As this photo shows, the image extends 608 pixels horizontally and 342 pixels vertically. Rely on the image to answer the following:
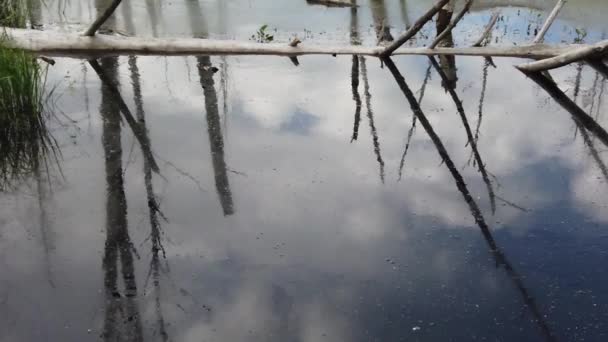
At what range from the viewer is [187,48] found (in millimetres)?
6664

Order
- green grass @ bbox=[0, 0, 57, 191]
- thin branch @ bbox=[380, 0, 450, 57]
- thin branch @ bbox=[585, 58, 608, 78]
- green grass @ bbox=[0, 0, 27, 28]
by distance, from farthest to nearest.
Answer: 1. thin branch @ bbox=[585, 58, 608, 78]
2. thin branch @ bbox=[380, 0, 450, 57]
3. green grass @ bbox=[0, 0, 27, 28]
4. green grass @ bbox=[0, 0, 57, 191]

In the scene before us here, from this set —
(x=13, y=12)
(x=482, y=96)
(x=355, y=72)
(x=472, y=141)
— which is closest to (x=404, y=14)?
(x=355, y=72)

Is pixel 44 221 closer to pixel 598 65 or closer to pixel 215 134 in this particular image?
pixel 215 134

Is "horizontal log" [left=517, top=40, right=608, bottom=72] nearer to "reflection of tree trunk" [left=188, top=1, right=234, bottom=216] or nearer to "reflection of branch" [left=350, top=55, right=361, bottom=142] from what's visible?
"reflection of branch" [left=350, top=55, right=361, bottom=142]

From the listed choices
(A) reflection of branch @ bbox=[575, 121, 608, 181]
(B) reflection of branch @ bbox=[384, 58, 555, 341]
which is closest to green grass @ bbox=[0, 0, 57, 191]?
(B) reflection of branch @ bbox=[384, 58, 555, 341]

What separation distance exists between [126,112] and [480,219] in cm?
270

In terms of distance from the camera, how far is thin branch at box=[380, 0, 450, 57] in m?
6.09

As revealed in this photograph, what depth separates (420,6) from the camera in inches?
387

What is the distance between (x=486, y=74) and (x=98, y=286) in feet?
14.9

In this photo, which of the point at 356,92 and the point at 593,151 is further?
the point at 356,92

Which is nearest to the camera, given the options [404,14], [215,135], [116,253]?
[116,253]

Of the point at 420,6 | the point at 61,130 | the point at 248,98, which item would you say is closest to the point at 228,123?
the point at 248,98

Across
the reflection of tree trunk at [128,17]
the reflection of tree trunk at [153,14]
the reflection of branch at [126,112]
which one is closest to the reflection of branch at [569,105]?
the reflection of branch at [126,112]

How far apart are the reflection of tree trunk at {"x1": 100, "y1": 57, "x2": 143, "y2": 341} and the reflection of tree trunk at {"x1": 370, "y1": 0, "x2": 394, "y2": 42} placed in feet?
13.2
